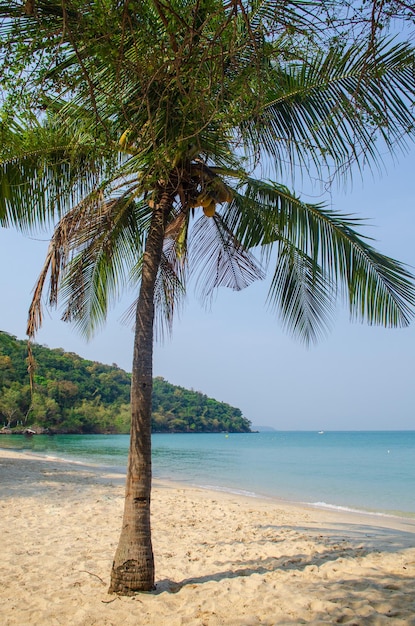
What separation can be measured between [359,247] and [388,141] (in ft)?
4.31

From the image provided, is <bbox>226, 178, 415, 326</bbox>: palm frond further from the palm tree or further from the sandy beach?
the sandy beach

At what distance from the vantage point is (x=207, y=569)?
472 cm

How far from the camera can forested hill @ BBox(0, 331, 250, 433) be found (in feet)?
126

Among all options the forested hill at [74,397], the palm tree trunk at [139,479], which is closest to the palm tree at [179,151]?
the palm tree trunk at [139,479]

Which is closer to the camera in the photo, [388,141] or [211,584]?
[388,141]

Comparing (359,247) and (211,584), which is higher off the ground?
(359,247)

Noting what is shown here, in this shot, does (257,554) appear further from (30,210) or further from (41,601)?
(30,210)

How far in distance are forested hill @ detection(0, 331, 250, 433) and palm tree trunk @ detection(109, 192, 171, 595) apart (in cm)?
2055

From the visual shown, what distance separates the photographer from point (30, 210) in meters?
4.78

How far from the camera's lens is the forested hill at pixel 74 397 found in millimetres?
38281

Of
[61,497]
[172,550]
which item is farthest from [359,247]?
[61,497]

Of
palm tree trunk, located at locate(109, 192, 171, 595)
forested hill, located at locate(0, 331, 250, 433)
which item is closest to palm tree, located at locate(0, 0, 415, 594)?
palm tree trunk, located at locate(109, 192, 171, 595)

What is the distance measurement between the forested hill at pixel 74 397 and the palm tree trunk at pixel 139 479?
809 inches

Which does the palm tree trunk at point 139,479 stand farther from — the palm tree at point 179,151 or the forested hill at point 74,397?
the forested hill at point 74,397
